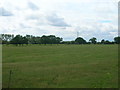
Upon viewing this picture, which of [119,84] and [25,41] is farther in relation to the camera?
[25,41]

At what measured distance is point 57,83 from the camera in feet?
33.8

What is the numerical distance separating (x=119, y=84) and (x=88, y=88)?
183cm

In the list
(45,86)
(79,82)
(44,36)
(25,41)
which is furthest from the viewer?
(44,36)

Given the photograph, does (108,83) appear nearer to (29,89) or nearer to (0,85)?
(29,89)

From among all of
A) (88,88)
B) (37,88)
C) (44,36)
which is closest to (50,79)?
(37,88)

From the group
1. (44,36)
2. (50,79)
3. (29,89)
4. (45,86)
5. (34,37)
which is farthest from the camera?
(34,37)

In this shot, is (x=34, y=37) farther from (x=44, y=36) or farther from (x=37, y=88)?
Result: (x=37, y=88)

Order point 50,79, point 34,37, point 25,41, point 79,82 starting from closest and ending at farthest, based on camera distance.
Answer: point 79,82, point 50,79, point 25,41, point 34,37

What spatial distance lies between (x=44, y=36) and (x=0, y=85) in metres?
136

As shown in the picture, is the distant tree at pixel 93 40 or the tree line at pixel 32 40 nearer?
the tree line at pixel 32 40

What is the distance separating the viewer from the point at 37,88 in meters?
9.36

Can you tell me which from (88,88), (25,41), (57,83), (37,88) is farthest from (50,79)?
(25,41)

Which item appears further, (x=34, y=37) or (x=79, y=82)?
(x=34, y=37)

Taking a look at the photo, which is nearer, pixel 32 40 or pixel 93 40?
pixel 32 40
